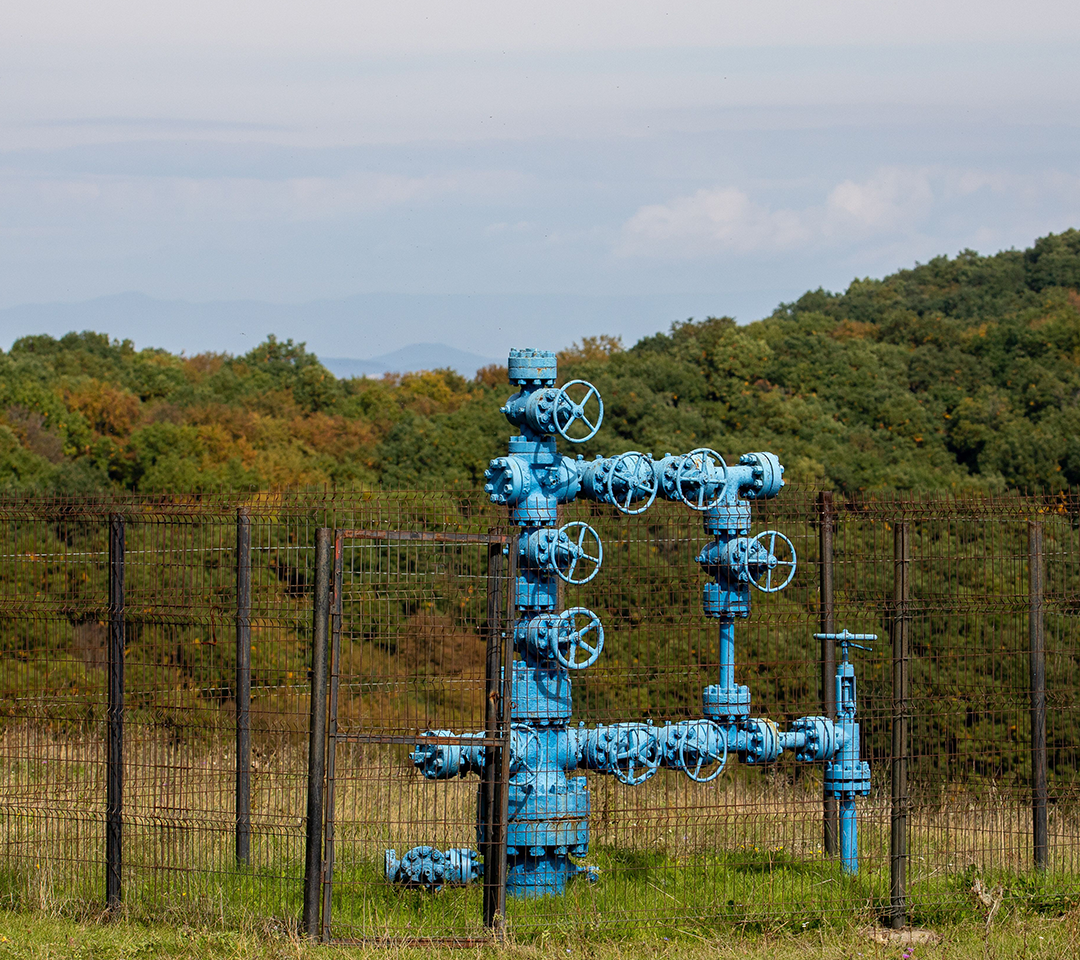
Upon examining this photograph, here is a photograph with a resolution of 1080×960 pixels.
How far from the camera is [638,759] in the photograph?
834 centimetres

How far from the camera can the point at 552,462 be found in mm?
8336

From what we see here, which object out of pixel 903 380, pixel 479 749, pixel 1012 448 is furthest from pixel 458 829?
pixel 903 380

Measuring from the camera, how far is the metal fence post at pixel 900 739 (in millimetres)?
7855

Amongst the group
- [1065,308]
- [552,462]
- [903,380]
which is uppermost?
[1065,308]

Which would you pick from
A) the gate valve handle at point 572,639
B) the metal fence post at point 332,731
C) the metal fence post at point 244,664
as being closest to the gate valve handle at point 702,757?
the gate valve handle at point 572,639

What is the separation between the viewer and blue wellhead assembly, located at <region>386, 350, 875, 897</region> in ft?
26.5

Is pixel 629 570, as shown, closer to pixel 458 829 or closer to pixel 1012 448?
pixel 458 829

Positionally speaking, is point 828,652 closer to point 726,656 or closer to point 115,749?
point 726,656

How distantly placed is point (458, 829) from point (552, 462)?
258cm

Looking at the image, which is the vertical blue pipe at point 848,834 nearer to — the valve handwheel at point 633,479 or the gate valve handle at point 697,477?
the gate valve handle at point 697,477

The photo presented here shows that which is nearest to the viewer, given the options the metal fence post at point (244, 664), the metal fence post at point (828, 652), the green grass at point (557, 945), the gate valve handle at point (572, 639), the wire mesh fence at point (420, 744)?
the green grass at point (557, 945)

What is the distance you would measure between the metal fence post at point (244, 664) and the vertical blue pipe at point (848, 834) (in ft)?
12.8

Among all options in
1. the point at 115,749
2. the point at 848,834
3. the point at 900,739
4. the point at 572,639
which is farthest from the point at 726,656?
the point at 115,749

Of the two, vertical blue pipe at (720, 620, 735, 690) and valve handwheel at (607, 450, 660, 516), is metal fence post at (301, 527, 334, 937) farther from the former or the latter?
vertical blue pipe at (720, 620, 735, 690)
